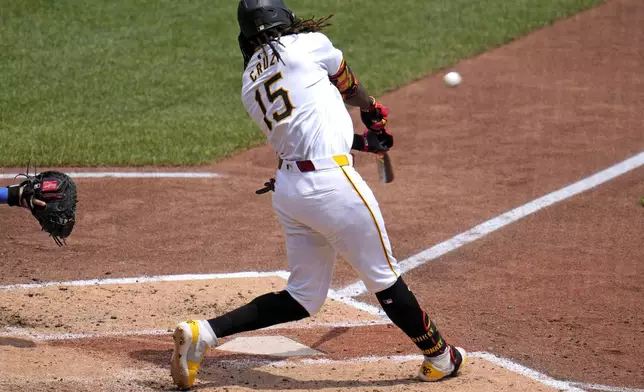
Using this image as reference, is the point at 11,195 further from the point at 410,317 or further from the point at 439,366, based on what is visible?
the point at 439,366

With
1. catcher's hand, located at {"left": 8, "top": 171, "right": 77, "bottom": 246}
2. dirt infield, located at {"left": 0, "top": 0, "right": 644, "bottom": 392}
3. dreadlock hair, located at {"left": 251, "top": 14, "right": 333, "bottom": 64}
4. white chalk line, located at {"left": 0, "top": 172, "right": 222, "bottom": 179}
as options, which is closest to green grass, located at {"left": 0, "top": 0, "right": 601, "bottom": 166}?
white chalk line, located at {"left": 0, "top": 172, "right": 222, "bottom": 179}

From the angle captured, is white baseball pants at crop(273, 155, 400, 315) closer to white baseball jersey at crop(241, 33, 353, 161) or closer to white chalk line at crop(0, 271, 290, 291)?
white baseball jersey at crop(241, 33, 353, 161)

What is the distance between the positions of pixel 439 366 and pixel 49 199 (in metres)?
2.25

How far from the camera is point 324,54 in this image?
5.16m

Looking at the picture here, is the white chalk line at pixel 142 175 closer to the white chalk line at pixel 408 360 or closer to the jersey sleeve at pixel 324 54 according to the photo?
the white chalk line at pixel 408 360

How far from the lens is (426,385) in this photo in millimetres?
5301

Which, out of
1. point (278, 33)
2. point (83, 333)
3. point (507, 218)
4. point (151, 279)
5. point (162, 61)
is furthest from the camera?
point (162, 61)

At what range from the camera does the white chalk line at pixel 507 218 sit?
24.4 ft

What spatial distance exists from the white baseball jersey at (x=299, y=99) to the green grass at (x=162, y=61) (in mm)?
5019

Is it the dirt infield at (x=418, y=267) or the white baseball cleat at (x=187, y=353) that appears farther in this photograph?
the dirt infield at (x=418, y=267)

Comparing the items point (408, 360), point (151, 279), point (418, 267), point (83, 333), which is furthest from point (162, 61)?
point (408, 360)

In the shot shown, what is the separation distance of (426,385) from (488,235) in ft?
9.84

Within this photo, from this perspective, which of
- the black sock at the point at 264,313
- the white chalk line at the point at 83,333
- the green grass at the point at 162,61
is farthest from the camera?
the green grass at the point at 162,61

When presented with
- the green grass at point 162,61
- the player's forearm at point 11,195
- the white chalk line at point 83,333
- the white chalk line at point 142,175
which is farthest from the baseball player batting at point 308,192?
the green grass at point 162,61
